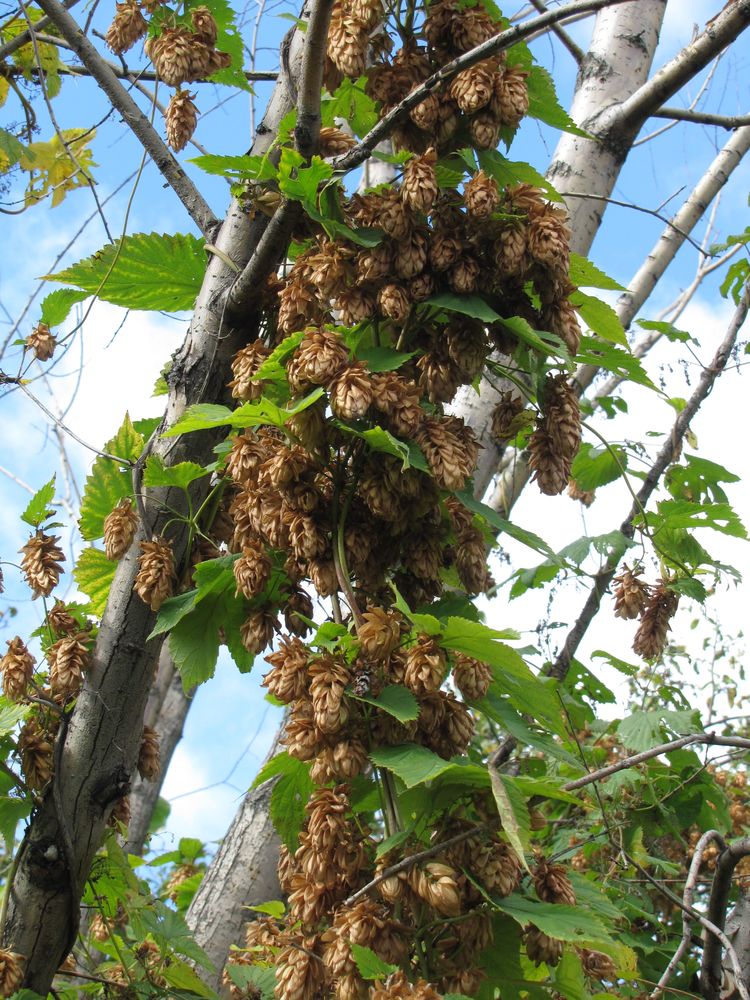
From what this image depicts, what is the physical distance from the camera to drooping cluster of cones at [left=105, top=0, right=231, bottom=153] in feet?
7.37

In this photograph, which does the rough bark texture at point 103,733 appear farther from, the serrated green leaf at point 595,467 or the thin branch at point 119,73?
the serrated green leaf at point 595,467

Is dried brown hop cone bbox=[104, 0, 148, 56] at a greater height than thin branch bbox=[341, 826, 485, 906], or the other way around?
dried brown hop cone bbox=[104, 0, 148, 56]

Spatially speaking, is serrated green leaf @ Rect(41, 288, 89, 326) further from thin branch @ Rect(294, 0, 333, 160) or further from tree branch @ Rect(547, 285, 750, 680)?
tree branch @ Rect(547, 285, 750, 680)

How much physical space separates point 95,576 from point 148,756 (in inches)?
17.3

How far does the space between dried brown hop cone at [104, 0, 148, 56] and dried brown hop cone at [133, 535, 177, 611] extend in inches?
48.6

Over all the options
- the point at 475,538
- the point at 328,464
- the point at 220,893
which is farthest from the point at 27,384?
the point at 220,893

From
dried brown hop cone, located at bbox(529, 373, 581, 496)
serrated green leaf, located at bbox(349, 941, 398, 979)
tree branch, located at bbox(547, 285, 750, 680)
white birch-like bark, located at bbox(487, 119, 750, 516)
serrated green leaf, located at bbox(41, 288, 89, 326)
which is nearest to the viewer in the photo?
serrated green leaf, located at bbox(349, 941, 398, 979)

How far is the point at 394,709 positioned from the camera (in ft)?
4.83

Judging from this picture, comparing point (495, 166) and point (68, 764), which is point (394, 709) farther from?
point (495, 166)

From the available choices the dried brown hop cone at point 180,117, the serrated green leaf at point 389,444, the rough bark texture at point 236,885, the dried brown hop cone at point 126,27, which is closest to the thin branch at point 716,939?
the serrated green leaf at point 389,444

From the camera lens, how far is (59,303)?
259cm

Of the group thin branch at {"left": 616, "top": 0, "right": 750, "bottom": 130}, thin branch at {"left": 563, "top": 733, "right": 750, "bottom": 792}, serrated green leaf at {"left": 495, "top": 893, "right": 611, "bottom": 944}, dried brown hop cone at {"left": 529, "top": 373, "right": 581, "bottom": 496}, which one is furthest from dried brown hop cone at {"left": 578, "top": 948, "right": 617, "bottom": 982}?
thin branch at {"left": 616, "top": 0, "right": 750, "bottom": 130}

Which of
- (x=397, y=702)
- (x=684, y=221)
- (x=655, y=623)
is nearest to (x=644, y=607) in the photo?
(x=655, y=623)

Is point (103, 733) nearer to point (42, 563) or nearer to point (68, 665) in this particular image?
point (68, 665)
